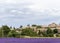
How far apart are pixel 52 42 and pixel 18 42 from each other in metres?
2.12

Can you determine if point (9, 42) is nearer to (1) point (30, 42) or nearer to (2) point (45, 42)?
(1) point (30, 42)

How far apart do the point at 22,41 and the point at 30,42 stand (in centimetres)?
49

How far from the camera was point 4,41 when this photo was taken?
12945mm

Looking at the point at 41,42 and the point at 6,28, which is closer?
the point at 41,42

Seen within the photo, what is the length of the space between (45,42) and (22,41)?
138cm

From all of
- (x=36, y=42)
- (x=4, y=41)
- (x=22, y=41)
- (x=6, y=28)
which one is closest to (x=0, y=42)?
(x=4, y=41)

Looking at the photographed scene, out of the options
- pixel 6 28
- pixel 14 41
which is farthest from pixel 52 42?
pixel 6 28

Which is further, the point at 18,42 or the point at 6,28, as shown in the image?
the point at 6,28

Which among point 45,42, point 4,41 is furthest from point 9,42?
point 45,42

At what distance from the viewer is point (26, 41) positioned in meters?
12.9

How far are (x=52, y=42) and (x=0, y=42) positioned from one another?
3.16m

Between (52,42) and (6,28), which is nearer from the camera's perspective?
(52,42)

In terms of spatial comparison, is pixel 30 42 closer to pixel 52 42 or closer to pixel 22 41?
pixel 22 41

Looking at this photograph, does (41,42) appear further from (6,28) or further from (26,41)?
(6,28)
